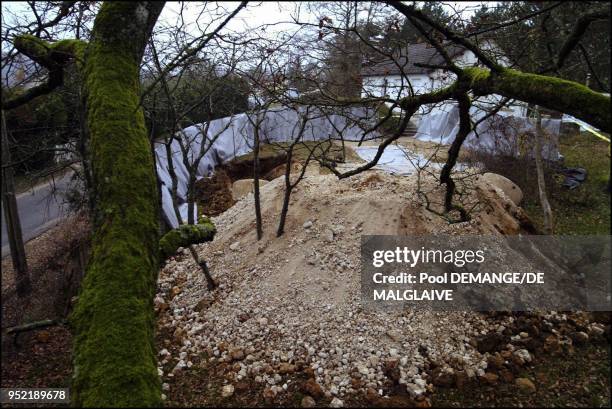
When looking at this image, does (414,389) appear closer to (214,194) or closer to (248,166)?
(214,194)

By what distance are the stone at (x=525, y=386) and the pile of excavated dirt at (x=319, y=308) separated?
0.30m

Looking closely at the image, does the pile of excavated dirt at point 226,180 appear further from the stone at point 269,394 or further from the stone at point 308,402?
the stone at point 308,402

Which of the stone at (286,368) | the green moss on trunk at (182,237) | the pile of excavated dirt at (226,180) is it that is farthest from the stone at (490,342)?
the pile of excavated dirt at (226,180)

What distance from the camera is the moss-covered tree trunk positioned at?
1.47 meters

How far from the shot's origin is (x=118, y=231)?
1.65 m

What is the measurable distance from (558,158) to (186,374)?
9.17 m

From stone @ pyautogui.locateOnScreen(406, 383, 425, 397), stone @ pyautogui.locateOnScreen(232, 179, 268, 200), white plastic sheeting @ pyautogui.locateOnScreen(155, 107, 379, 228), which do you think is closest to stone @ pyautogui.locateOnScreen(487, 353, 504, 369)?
stone @ pyautogui.locateOnScreen(406, 383, 425, 397)

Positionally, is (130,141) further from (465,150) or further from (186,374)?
(465,150)

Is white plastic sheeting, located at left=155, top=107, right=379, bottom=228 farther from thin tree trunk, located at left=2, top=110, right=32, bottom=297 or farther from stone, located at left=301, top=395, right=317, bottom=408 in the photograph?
stone, located at left=301, top=395, right=317, bottom=408

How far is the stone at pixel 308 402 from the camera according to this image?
3.30m

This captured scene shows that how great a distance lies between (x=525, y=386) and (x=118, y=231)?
341 centimetres

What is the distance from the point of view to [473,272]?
480 centimetres

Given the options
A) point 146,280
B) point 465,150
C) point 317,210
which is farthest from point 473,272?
point 465,150

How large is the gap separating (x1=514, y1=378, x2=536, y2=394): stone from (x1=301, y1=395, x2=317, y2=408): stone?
5.63 feet
